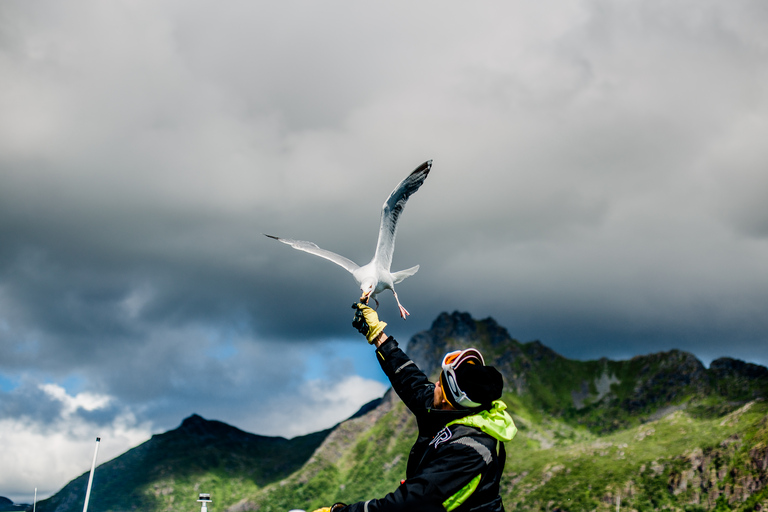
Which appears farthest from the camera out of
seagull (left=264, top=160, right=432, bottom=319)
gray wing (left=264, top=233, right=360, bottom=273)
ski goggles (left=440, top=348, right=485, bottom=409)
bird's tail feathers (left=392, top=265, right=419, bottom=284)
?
bird's tail feathers (left=392, top=265, right=419, bottom=284)

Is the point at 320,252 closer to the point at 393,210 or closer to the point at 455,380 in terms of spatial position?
the point at 393,210

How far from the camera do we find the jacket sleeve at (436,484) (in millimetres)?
5039

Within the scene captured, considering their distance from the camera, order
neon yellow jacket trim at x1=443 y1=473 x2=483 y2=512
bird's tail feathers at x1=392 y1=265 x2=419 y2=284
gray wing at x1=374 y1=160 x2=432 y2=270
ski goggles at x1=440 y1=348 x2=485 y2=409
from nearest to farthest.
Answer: neon yellow jacket trim at x1=443 y1=473 x2=483 y2=512 < ski goggles at x1=440 y1=348 x2=485 y2=409 < gray wing at x1=374 y1=160 x2=432 y2=270 < bird's tail feathers at x1=392 y1=265 x2=419 y2=284

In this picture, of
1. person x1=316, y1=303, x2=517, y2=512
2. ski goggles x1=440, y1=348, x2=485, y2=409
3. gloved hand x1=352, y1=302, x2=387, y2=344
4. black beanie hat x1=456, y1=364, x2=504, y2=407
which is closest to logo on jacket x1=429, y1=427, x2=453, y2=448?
person x1=316, y1=303, x2=517, y2=512

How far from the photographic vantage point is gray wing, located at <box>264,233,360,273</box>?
16484mm

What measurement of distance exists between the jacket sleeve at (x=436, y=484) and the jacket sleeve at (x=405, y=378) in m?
1.30

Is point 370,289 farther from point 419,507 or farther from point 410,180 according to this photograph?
point 419,507

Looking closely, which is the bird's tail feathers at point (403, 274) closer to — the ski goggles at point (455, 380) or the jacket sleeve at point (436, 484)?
the ski goggles at point (455, 380)

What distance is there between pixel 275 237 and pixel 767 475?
702 feet

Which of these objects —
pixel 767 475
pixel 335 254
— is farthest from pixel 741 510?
pixel 335 254

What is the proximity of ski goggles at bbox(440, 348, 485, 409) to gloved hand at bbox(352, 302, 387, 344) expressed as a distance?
1.91m

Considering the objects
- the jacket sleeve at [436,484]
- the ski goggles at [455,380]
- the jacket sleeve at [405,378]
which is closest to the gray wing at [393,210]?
the jacket sleeve at [405,378]

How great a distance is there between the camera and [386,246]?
17.1 metres

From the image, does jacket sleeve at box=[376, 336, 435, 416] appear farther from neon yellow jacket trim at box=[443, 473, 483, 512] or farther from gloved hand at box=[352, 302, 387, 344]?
neon yellow jacket trim at box=[443, 473, 483, 512]
